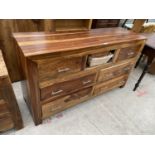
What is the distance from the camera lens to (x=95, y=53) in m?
1.23

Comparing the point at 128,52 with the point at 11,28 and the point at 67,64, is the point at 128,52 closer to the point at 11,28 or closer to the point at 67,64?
the point at 67,64

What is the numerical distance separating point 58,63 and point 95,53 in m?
0.37

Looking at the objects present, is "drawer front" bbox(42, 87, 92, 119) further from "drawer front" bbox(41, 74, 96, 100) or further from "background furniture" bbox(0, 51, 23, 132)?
"background furniture" bbox(0, 51, 23, 132)

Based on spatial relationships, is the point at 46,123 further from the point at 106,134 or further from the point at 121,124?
the point at 121,124

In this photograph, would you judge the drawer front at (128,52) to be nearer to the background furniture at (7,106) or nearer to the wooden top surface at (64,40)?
the wooden top surface at (64,40)

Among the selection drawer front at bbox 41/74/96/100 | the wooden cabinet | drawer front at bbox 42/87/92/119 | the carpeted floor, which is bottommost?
the carpeted floor

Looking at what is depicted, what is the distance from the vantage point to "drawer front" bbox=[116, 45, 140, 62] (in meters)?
1.45

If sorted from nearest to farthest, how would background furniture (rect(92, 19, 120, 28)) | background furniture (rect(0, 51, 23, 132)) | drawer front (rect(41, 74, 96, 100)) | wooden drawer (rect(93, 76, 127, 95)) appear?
background furniture (rect(0, 51, 23, 132))
drawer front (rect(41, 74, 96, 100))
wooden drawer (rect(93, 76, 127, 95))
background furniture (rect(92, 19, 120, 28))

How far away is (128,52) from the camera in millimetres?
1516

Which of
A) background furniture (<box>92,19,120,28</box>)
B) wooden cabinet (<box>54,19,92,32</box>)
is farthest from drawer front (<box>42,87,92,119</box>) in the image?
background furniture (<box>92,19,120,28</box>)

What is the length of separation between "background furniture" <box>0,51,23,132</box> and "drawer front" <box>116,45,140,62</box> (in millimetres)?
1106

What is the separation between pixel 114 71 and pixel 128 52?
0.86 ft
